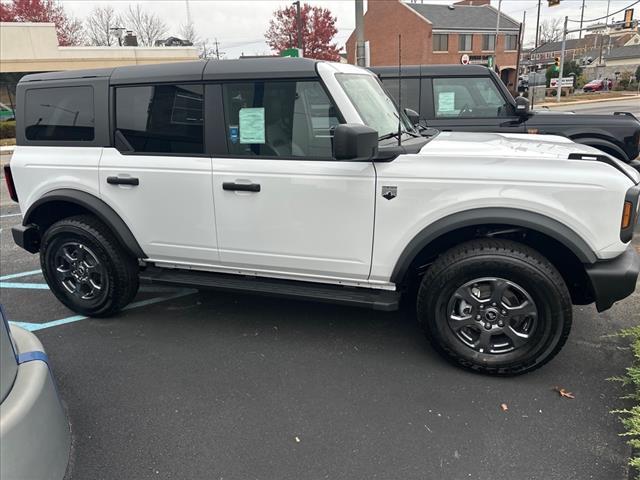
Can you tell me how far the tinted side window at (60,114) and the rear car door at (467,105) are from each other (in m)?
4.31

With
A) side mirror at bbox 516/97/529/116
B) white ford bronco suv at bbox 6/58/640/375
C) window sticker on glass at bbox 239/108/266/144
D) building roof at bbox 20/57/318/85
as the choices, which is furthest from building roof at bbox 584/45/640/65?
window sticker on glass at bbox 239/108/266/144

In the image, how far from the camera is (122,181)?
140 inches

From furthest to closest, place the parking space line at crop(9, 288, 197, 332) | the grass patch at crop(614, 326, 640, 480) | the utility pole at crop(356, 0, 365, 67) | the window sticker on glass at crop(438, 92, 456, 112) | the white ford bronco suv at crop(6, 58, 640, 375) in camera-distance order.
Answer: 1. the utility pole at crop(356, 0, 365, 67)
2. the window sticker on glass at crop(438, 92, 456, 112)
3. the parking space line at crop(9, 288, 197, 332)
4. the white ford bronco suv at crop(6, 58, 640, 375)
5. the grass patch at crop(614, 326, 640, 480)

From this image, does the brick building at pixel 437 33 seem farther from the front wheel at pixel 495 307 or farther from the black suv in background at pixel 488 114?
the front wheel at pixel 495 307

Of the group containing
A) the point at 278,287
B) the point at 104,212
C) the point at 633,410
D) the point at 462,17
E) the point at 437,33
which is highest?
the point at 462,17

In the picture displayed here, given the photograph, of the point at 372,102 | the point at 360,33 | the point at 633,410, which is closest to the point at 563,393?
the point at 633,410

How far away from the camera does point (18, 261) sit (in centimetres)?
571

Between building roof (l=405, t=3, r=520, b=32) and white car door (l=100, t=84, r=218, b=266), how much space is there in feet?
158

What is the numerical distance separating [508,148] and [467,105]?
142 inches

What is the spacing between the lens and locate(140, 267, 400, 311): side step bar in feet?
10.4

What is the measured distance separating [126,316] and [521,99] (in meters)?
5.37

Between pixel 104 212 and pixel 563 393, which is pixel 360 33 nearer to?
pixel 104 212

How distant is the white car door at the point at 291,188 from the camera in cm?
310

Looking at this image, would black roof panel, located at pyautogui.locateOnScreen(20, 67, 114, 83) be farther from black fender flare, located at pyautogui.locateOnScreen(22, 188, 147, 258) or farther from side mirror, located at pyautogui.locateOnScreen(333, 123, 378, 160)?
side mirror, located at pyautogui.locateOnScreen(333, 123, 378, 160)
